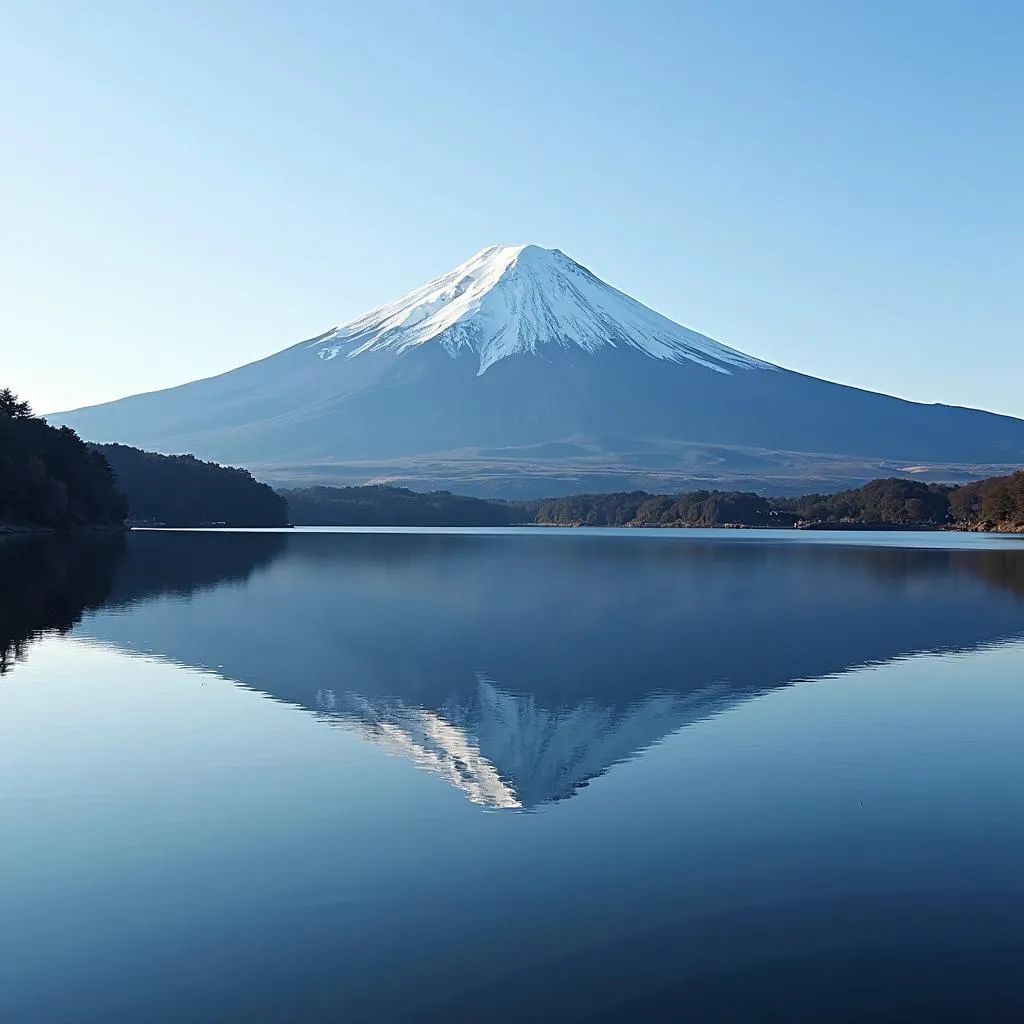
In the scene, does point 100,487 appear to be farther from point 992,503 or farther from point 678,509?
point 678,509

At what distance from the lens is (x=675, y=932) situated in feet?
21.8

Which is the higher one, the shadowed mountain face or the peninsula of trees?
the peninsula of trees

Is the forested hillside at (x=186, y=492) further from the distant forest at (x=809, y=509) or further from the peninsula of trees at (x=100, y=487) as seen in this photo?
the distant forest at (x=809, y=509)

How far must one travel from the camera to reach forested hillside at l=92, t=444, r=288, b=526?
106 m

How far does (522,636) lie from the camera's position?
2161 cm

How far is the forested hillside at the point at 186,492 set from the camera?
347 feet

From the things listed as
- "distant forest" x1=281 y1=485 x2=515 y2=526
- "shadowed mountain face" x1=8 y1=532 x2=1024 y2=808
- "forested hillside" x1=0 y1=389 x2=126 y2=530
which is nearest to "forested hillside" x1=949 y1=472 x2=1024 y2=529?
"distant forest" x1=281 y1=485 x2=515 y2=526

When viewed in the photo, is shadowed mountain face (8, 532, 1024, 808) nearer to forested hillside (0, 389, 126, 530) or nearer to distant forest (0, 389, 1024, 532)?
forested hillside (0, 389, 126, 530)

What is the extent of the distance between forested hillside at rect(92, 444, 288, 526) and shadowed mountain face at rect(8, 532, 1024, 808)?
63.5 m

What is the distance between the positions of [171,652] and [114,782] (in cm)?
865

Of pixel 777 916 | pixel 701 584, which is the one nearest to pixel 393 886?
pixel 777 916

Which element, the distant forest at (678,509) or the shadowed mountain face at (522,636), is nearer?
the shadowed mountain face at (522,636)

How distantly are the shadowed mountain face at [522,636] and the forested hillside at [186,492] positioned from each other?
6351 centimetres

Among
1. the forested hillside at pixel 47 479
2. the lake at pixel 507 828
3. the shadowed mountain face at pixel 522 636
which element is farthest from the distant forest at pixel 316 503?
the lake at pixel 507 828
